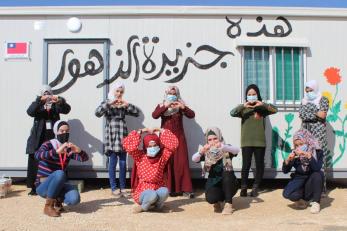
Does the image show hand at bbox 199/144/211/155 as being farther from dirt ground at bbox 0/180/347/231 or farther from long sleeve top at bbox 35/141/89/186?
long sleeve top at bbox 35/141/89/186

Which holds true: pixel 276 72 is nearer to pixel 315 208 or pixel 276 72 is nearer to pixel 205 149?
pixel 205 149

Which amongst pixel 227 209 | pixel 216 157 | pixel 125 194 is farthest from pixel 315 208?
pixel 125 194

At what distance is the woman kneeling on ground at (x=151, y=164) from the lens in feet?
17.6

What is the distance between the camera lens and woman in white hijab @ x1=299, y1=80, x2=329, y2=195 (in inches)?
245

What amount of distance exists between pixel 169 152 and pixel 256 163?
4.77ft

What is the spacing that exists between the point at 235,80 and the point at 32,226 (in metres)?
3.59

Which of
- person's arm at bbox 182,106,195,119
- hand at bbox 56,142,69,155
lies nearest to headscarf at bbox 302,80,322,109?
person's arm at bbox 182,106,195,119

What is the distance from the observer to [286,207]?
18.9ft

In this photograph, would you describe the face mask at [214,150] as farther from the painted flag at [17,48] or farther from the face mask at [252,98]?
the painted flag at [17,48]

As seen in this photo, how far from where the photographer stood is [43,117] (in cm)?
643

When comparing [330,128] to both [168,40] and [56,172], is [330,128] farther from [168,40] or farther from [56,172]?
[56,172]

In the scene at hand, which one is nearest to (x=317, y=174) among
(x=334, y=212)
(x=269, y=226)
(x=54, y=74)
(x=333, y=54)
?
(x=334, y=212)

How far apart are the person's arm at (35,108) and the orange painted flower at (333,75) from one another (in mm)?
4158

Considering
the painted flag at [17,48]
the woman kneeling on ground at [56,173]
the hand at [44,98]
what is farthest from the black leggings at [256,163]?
the painted flag at [17,48]
